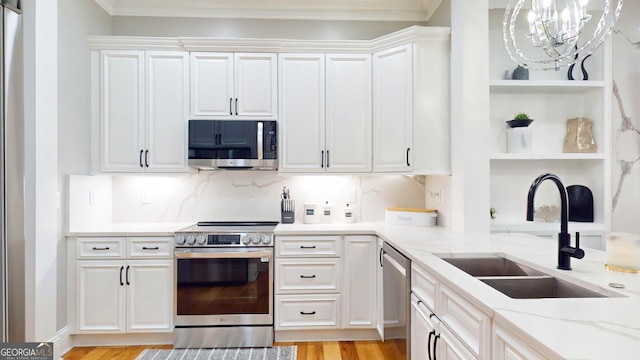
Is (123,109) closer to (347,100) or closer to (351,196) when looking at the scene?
(347,100)

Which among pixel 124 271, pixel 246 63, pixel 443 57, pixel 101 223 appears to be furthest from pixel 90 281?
pixel 443 57

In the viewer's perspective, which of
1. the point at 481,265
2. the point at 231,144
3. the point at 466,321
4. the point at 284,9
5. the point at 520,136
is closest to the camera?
the point at 466,321

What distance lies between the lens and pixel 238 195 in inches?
130

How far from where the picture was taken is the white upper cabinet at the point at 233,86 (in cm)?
295

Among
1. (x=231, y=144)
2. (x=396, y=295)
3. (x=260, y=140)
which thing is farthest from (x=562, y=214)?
(x=231, y=144)

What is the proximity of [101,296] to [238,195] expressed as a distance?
1.33 meters

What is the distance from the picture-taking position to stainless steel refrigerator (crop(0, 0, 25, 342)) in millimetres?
1750

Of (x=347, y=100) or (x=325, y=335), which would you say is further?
(x=347, y=100)

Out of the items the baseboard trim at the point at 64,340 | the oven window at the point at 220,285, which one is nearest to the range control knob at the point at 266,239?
the oven window at the point at 220,285

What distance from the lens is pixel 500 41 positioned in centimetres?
294

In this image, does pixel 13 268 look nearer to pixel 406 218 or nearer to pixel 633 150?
pixel 406 218

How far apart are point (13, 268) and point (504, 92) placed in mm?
3590

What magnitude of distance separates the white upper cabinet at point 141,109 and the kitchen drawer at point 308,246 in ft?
3.59

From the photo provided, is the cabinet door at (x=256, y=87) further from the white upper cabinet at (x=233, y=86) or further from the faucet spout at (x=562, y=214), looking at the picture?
the faucet spout at (x=562, y=214)
